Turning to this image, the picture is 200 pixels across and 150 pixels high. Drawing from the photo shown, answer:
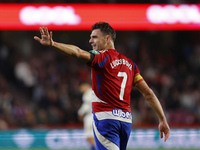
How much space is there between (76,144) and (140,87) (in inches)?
286

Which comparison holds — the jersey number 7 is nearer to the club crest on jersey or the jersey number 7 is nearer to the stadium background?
the club crest on jersey

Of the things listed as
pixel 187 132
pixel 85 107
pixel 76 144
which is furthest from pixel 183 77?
pixel 85 107

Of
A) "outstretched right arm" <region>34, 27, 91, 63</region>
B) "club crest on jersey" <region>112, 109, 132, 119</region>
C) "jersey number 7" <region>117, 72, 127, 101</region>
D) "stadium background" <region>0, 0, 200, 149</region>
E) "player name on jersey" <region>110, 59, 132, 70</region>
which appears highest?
"outstretched right arm" <region>34, 27, 91, 63</region>

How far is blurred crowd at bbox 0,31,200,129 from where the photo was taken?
1308cm

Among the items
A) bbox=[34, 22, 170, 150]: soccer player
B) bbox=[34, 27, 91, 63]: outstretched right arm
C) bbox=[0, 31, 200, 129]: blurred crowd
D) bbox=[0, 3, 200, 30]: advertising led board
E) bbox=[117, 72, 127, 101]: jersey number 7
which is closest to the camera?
bbox=[34, 27, 91, 63]: outstretched right arm

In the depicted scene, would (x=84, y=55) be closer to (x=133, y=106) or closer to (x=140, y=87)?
(x=140, y=87)

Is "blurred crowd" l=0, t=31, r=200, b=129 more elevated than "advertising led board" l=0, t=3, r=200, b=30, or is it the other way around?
"advertising led board" l=0, t=3, r=200, b=30

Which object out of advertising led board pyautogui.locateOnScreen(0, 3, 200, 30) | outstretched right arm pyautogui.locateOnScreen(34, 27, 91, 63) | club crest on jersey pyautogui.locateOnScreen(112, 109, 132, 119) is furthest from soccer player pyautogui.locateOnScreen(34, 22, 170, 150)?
advertising led board pyautogui.locateOnScreen(0, 3, 200, 30)

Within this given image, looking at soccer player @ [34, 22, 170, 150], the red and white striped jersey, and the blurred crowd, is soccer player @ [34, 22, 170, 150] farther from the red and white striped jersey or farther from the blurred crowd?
the blurred crowd

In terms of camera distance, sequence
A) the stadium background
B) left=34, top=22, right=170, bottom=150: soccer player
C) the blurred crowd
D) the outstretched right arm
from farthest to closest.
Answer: the blurred crowd < the stadium background < left=34, top=22, right=170, bottom=150: soccer player < the outstretched right arm

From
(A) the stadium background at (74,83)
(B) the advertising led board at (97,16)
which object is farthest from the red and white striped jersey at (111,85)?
(A) the stadium background at (74,83)

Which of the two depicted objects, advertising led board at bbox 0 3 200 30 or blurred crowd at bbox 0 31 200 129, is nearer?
advertising led board at bbox 0 3 200 30

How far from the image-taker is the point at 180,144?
38.4ft

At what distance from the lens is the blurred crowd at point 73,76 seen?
42.9 feet
